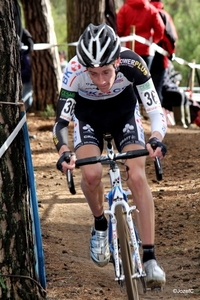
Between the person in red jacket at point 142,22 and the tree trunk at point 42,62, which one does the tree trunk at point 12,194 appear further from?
the tree trunk at point 42,62

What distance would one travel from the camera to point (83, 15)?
1259cm

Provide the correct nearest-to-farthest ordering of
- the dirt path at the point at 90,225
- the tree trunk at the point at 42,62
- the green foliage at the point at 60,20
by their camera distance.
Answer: the dirt path at the point at 90,225 → the tree trunk at the point at 42,62 → the green foliage at the point at 60,20

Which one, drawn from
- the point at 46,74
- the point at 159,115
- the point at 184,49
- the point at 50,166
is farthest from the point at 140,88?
the point at 184,49

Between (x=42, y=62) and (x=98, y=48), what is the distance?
338 inches

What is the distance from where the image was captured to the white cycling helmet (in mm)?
4961

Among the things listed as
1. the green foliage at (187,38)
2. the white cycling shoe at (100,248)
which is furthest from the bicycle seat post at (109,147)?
the green foliage at (187,38)

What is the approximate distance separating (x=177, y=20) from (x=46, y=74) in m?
21.3

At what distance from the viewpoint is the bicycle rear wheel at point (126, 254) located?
4645mm

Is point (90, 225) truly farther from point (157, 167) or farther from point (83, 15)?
point (83, 15)

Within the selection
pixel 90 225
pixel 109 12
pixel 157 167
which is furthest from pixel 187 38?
pixel 157 167

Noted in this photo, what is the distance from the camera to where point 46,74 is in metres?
13.5

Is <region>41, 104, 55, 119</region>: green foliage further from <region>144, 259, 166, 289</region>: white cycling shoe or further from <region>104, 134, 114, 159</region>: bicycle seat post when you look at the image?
<region>144, 259, 166, 289</region>: white cycling shoe

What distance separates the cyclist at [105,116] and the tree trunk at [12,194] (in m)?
0.35

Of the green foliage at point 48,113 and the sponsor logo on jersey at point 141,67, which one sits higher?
the sponsor logo on jersey at point 141,67
